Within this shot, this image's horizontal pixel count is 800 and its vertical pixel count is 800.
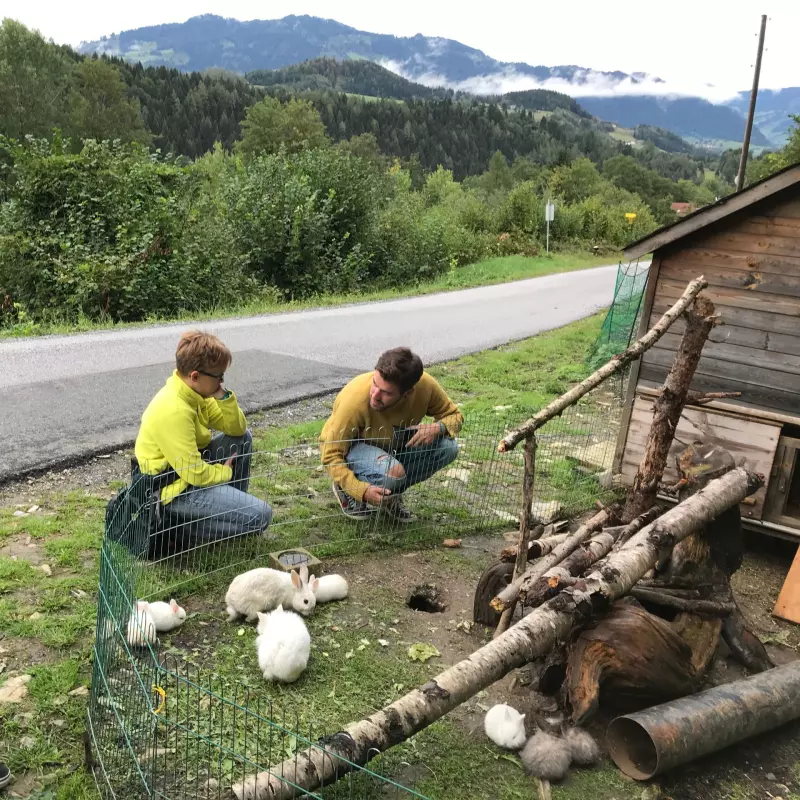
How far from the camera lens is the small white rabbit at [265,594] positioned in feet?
14.5

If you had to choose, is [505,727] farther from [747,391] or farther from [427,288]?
[427,288]

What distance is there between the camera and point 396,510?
19.6ft

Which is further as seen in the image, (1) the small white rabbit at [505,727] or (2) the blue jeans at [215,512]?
(2) the blue jeans at [215,512]

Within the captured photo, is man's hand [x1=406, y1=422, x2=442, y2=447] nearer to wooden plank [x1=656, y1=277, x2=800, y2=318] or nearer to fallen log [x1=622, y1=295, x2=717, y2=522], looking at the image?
fallen log [x1=622, y1=295, x2=717, y2=522]

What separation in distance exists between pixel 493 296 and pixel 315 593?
18.0m

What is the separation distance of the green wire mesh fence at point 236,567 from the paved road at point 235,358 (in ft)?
7.54

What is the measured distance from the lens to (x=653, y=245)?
262 inches

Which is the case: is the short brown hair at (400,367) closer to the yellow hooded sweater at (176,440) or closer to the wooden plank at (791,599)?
the yellow hooded sweater at (176,440)

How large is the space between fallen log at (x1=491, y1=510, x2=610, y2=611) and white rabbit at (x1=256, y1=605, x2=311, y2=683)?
1.08 metres

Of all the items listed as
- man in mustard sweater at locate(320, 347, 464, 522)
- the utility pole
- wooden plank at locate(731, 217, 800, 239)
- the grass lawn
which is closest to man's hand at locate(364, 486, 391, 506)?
man in mustard sweater at locate(320, 347, 464, 522)

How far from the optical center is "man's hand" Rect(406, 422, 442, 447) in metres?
5.62

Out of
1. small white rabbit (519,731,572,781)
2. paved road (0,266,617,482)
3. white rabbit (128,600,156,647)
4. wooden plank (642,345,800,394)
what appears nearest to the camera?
small white rabbit (519,731,572,781)

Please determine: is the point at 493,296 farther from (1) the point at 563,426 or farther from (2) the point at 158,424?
(2) the point at 158,424

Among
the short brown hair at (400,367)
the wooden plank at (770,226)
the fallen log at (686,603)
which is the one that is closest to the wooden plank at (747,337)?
the wooden plank at (770,226)
